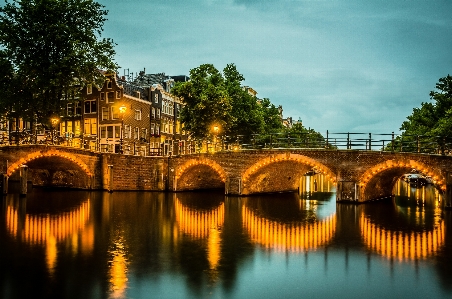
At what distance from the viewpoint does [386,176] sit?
34375 millimetres

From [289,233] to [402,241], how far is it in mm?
4565

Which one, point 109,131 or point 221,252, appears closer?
point 221,252

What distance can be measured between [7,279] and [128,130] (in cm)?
4540

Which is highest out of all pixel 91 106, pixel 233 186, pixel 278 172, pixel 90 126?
pixel 91 106

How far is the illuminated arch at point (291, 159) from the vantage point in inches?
1264

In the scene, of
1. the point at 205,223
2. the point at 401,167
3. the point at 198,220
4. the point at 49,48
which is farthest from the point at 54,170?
the point at 401,167

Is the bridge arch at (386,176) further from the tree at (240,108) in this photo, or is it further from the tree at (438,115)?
the tree at (240,108)

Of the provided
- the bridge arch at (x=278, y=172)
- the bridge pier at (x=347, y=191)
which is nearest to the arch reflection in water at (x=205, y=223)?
the bridge arch at (x=278, y=172)

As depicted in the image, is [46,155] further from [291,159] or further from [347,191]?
[347,191]

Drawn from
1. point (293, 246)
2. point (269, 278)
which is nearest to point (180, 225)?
point (293, 246)

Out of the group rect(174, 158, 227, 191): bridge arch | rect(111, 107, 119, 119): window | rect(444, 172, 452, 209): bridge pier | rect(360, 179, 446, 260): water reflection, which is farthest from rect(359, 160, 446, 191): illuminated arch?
rect(111, 107, 119, 119): window

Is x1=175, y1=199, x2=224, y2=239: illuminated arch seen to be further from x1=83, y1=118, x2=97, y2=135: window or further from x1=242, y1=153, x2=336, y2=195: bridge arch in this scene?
x1=83, y1=118, x2=97, y2=135: window

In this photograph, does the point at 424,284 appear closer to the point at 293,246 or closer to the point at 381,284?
the point at 381,284

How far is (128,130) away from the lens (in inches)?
2218
